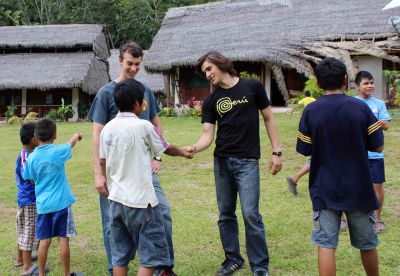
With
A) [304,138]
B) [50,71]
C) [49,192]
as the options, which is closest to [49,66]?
[50,71]

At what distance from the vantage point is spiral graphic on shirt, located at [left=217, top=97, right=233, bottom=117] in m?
3.51

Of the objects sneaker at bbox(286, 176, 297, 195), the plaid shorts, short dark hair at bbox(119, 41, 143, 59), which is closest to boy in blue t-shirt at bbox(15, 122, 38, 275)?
the plaid shorts

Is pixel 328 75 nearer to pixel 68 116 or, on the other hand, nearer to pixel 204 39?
pixel 204 39

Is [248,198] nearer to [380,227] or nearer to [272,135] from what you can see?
[272,135]

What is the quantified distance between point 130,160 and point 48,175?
0.94 m

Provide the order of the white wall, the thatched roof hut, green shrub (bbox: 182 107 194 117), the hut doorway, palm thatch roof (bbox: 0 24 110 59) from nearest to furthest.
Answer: the white wall < green shrub (bbox: 182 107 194 117) < the hut doorway < the thatched roof hut < palm thatch roof (bbox: 0 24 110 59)

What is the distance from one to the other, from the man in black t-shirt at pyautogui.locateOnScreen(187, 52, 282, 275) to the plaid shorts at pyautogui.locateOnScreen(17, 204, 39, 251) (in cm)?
138

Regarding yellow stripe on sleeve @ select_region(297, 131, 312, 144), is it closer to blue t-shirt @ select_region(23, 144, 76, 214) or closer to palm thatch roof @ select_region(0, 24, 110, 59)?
blue t-shirt @ select_region(23, 144, 76, 214)

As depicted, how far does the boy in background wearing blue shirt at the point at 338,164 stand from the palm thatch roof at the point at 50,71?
2020 cm

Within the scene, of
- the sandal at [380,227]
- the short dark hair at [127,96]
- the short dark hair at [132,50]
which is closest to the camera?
the short dark hair at [127,96]

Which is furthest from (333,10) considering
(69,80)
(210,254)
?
(210,254)

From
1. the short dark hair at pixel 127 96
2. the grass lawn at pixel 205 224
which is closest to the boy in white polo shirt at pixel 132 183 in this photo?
the short dark hair at pixel 127 96

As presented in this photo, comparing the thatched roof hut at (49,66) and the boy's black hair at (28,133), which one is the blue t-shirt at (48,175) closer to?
the boy's black hair at (28,133)

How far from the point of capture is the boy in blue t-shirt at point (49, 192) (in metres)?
3.43
